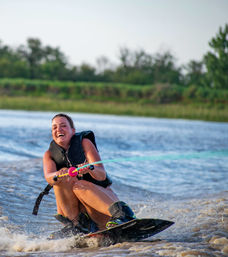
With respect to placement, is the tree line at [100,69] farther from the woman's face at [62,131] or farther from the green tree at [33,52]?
the woman's face at [62,131]

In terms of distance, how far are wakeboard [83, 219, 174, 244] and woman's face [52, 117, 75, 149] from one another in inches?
33.8

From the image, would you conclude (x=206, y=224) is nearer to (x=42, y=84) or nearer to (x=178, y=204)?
(x=178, y=204)

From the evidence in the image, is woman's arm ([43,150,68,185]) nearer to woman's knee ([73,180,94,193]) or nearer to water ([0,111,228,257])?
woman's knee ([73,180,94,193])

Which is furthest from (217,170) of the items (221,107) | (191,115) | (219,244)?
(221,107)

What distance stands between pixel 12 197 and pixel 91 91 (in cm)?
3842

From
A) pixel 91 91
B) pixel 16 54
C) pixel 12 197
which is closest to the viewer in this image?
pixel 12 197

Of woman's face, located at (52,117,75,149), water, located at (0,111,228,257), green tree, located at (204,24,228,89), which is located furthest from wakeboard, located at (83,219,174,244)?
green tree, located at (204,24,228,89)

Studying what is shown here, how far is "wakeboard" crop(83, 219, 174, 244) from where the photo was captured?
370 centimetres

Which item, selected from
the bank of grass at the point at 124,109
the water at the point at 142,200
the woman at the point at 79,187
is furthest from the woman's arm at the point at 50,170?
the bank of grass at the point at 124,109

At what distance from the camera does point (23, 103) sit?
3431 cm

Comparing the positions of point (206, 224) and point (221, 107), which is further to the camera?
point (221, 107)

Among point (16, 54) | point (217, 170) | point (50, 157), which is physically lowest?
point (217, 170)

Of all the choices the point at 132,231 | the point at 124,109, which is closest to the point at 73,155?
the point at 132,231

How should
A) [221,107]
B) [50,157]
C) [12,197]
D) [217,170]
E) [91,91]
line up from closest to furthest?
[50,157] → [12,197] → [217,170] → [221,107] → [91,91]
